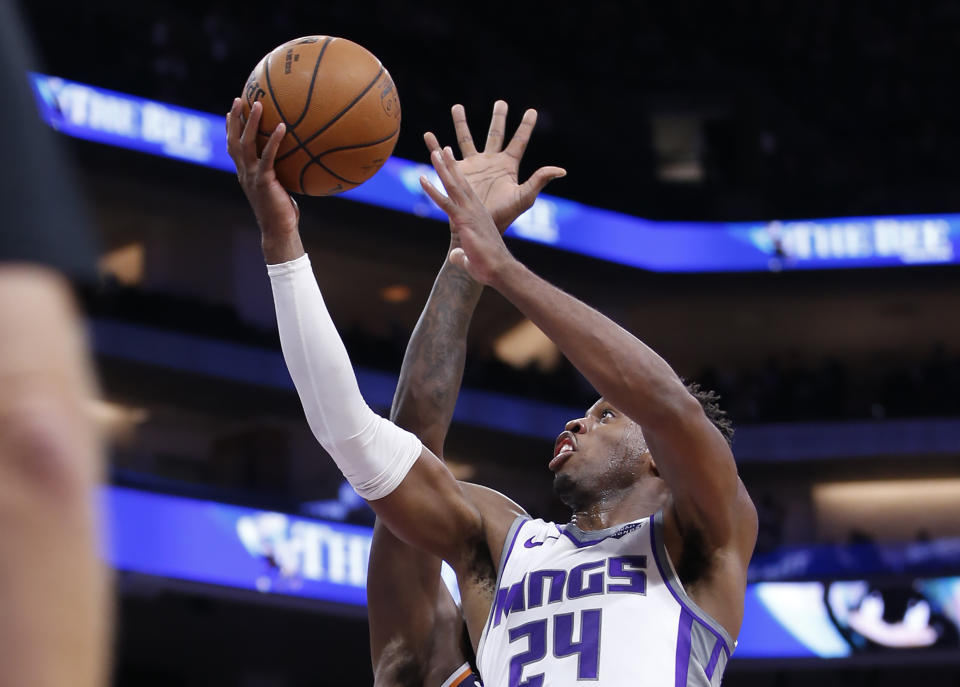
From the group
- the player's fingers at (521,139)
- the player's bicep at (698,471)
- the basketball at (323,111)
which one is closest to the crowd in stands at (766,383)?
the player's fingers at (521,139)

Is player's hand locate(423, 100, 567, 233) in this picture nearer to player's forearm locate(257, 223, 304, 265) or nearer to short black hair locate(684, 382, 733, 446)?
player's forearm locate(257, 223, 304, 265)

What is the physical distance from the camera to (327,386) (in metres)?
3.05

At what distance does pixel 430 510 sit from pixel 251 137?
107cm

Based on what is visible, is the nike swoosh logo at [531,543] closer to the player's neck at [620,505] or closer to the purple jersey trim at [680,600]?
the player's neck at [620,505]

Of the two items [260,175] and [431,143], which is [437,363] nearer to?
[431,143]

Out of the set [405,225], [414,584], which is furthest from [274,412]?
[414,584]

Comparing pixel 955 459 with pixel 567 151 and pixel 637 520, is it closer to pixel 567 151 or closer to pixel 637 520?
pixel 567 151

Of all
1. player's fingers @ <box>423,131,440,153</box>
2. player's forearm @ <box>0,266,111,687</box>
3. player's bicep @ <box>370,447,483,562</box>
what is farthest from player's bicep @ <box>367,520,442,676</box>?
player's forearm @ <box>0,266,111,687</box>

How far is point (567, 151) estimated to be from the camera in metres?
21.1

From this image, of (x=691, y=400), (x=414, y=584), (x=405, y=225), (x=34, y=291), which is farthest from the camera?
(x=405, y=225)

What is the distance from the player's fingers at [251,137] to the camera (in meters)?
3.05

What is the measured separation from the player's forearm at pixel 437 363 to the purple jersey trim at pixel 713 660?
3.27ft

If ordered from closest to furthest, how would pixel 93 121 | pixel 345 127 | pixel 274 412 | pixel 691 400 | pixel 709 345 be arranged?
pixel 691 400 → pixel 345 127 → pixel 93 121 → pixel 274 412 → pixel 709 345

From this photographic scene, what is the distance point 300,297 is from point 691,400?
1.01m
